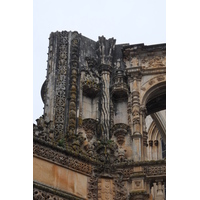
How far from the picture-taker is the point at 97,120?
1411 cm

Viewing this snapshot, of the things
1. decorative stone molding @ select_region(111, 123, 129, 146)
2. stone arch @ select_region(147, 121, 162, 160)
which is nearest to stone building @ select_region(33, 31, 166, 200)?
decorative stone molding @ select_region(111, 123, 129, 146)

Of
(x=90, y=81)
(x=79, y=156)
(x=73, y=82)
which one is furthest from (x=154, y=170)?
(x=73, y=82)

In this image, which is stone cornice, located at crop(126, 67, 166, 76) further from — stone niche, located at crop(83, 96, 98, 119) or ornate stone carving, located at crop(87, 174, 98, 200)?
ornate stone carving, located at crop(87, 174, 98, 200)

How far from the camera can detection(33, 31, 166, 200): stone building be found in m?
12.0

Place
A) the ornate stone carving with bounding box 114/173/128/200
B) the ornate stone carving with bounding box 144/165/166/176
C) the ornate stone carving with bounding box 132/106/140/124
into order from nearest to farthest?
the ornate stone carving with bounding box 114/173/128/200
the ornate stone carving with bounding box 144/165/166/176
the ornate stone carving with bounding box 132/106/140/124

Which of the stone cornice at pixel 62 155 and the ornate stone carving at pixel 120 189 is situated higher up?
the stone cornice at pixel 62 155

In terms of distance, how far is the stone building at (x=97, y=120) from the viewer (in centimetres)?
1198

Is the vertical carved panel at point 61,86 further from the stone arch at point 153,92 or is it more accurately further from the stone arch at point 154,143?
the stone arch at point 154,143

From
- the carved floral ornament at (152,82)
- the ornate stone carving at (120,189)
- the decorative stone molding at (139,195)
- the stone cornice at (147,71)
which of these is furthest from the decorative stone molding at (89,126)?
the decorative stone molding at (139,195)

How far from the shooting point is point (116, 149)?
44.1 feet

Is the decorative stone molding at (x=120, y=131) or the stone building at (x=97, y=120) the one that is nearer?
the stone building at (x=97, y=120)
